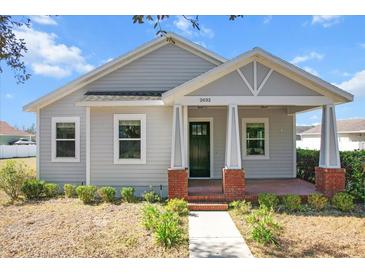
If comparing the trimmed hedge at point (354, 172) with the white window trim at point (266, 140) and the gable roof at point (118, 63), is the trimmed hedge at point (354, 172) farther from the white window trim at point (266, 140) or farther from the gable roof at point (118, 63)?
the gable roof at point (118, 63)

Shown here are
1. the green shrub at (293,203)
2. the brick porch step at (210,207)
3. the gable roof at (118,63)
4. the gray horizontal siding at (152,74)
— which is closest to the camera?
the green shrub at (293,203)

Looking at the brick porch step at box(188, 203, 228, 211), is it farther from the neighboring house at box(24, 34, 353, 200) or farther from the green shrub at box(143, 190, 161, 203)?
the green shrub at box(143, 190, 161, 203)

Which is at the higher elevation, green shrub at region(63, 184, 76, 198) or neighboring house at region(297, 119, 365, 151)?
neighboring house at region(297, 119, 365, 151)

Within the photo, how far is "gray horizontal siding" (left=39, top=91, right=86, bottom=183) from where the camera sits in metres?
11.2

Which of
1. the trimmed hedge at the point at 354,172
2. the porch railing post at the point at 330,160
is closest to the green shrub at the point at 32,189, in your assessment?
the porch railing post at the point at 330,160

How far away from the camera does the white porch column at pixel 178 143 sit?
892cm

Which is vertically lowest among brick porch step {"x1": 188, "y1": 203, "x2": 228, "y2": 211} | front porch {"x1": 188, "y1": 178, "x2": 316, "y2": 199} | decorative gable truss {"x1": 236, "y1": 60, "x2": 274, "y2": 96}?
brick porch step {"x1": 188, "y1": 203, "x2": 228, "y2": 211}

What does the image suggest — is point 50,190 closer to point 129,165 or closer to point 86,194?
point 86,194

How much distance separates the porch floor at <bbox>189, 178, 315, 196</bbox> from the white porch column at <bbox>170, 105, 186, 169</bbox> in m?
1.08

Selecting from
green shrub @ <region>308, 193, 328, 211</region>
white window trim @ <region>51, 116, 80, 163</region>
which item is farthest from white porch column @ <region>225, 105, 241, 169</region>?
white window trim @ <region>51, 116, 80, 163</region>

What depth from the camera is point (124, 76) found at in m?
11.5

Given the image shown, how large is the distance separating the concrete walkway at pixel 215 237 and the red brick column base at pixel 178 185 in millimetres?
939

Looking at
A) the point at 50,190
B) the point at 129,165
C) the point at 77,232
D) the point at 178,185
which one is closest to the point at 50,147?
the point at 50,190
